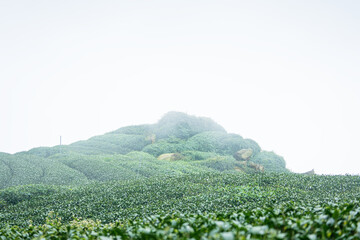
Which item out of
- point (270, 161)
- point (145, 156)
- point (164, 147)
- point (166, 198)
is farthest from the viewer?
point (164, 147)

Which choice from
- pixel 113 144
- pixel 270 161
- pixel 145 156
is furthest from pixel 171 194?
pixel 113 144

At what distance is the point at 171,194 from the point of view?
12.5m

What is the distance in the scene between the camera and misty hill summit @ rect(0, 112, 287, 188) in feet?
71.8

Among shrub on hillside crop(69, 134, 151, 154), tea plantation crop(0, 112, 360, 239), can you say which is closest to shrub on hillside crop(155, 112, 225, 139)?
tea plantation crop(0, 112, 360, 239)

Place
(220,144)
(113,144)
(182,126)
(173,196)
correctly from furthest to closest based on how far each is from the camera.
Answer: (182,126)
(113,144)
(220,144)
(173,196)

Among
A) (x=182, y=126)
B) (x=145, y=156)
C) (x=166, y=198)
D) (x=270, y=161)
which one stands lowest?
(x=270, y=161)

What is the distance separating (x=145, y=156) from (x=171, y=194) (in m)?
16.2

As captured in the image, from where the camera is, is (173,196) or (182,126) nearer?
(173,196)

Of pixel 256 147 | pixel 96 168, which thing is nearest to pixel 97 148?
pixel 96 168

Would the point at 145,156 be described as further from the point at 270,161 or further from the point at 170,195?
the point at 170,195

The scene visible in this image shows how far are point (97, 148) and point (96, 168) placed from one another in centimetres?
1285

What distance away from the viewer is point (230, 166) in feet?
88.3

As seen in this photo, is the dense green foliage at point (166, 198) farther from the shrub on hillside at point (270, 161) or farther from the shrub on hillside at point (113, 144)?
the shrub on hillside at point (113, 144)

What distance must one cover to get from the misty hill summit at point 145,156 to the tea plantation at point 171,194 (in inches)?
3.8
